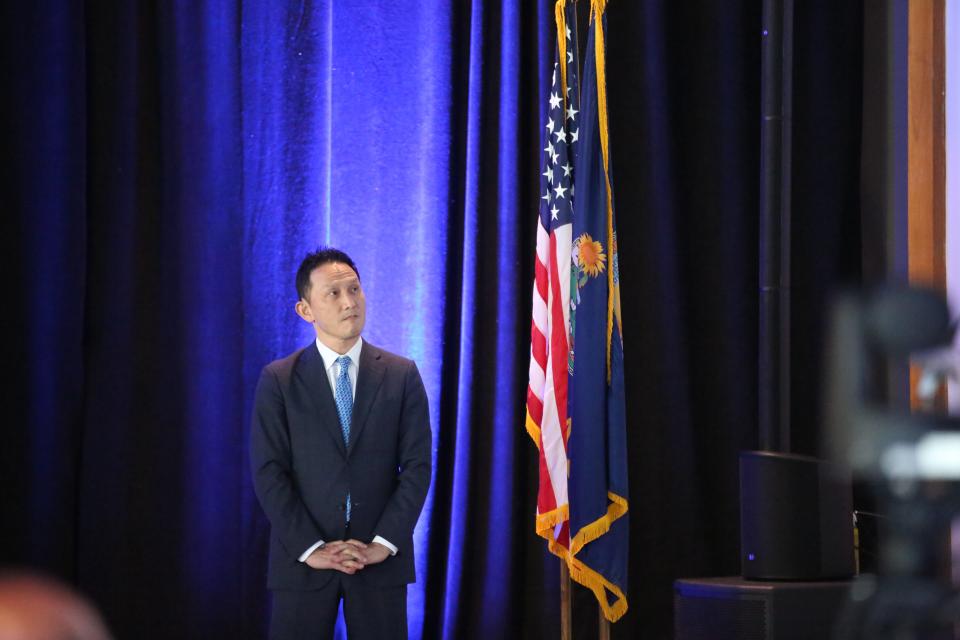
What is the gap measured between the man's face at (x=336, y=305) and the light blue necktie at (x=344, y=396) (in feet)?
0.16

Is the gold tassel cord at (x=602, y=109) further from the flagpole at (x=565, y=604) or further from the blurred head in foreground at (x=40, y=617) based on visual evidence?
the blurred head in foreground at (x=40, y=617)

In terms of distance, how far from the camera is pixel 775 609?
11.0ft

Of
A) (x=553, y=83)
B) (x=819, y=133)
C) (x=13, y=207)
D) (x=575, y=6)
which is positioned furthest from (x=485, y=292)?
(x=13, y=207)

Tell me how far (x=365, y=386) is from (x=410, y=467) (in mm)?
304

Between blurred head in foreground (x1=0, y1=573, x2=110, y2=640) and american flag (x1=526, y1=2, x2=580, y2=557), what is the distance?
3.33 meters

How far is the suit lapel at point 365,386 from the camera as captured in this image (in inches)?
140

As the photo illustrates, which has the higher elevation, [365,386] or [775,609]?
[365,386]

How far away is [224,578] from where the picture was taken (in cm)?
466

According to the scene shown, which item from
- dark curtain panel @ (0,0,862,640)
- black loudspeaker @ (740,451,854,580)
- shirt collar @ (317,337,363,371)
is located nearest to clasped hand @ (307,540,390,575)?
shirt collar @ (317,337,363,371)

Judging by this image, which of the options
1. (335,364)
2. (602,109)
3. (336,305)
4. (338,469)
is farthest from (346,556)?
(602,109)

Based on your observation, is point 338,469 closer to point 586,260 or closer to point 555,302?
point 555,302

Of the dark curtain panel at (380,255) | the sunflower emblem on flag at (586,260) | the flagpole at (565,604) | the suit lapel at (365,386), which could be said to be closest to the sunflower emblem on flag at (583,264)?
the sunflower emblem on flag at (586,260)

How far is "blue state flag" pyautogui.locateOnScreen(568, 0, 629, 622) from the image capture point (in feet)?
13.5

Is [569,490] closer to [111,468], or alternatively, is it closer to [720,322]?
[720,322]
